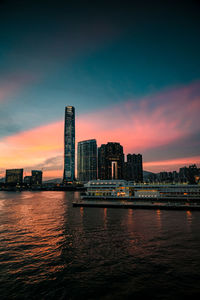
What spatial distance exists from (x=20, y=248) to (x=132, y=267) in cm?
2003

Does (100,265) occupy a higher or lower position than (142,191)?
lower

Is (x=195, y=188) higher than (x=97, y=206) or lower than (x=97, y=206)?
higher

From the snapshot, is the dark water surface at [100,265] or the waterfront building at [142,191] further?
the waterfront building at [142,191]

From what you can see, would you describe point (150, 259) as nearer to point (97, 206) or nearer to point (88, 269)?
point (88, 269)

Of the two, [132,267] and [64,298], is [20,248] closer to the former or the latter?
[64,298]

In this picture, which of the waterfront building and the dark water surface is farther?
the waterfront building

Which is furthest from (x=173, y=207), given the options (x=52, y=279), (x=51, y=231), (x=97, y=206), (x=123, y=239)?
(x=52, y=279)

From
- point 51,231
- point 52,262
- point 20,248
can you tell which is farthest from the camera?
point 51,231

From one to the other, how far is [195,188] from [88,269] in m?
106

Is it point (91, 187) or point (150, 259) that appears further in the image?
point (91, 187)

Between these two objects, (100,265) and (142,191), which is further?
(142,191)

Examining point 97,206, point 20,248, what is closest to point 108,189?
point 97,206

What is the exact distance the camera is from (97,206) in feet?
299

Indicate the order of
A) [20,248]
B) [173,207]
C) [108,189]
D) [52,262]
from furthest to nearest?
[108,189], [173,207], [20,248], [52,262]
